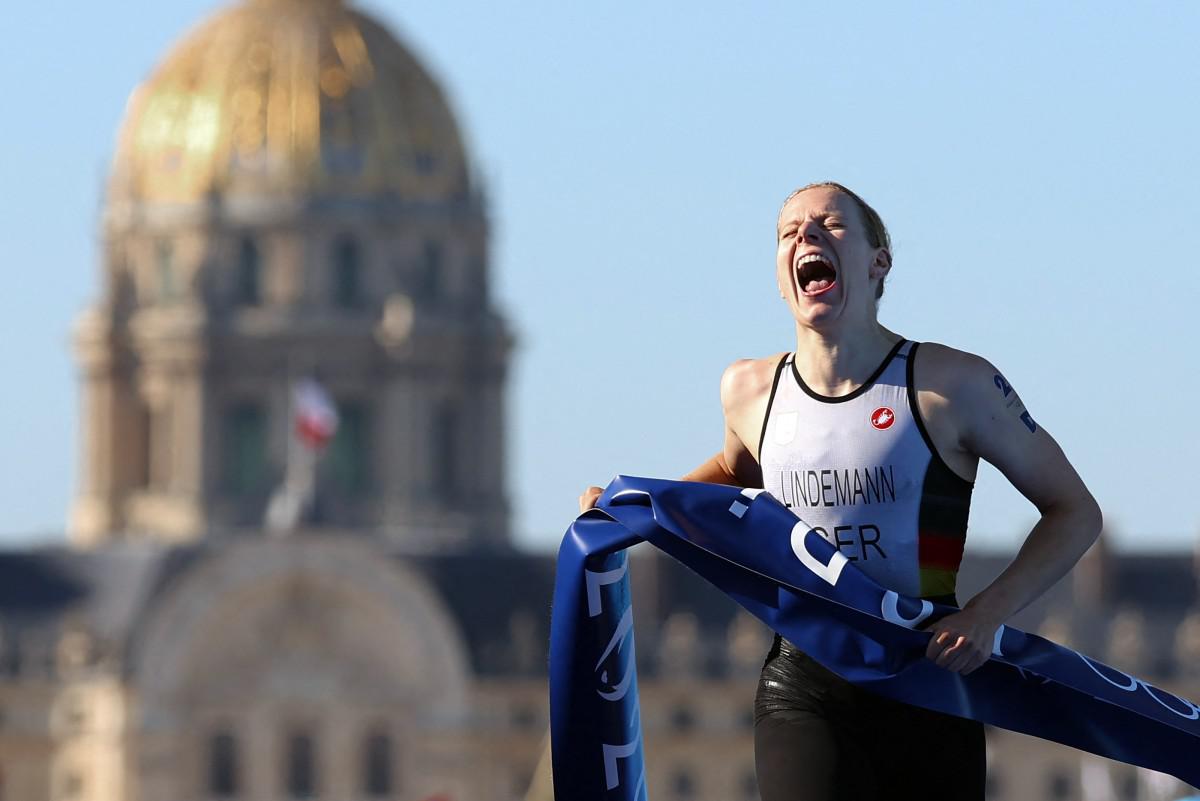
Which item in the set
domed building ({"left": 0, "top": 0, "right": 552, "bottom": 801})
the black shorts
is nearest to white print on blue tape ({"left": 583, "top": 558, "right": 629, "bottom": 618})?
the black shorts

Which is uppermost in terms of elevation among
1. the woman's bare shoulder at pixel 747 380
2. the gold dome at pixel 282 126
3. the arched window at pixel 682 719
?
the gold dome at pixel 282 126

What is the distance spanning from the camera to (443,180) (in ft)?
485

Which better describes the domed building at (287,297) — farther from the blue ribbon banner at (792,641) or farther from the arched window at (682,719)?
the blue ribbon banner at (792,641)

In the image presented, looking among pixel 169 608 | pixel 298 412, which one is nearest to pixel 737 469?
pixel 169 608

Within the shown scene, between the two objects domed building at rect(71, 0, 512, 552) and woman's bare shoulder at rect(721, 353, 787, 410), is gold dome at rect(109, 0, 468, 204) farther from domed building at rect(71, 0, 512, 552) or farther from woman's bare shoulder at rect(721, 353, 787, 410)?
woman's bare shoulder at rect(721, 353, 787, 410)

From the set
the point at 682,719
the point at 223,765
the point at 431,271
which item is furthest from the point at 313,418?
the point at 431,271

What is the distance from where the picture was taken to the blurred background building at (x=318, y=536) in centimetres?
12306

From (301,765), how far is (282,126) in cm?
3063

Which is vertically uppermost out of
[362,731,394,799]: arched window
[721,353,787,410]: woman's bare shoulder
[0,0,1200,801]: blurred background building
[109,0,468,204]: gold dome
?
[109,0,468,204]: gold dome

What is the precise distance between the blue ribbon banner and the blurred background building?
99112 mm

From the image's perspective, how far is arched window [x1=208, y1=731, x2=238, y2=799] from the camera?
123 meters

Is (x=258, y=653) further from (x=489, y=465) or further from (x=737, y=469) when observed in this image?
(x=737, y=469)

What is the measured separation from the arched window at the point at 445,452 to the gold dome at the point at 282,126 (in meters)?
7.84

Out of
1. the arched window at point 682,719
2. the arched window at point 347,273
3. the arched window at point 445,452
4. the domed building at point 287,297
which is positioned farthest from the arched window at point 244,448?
the arched window at point 682,719
